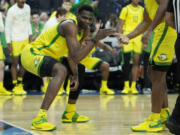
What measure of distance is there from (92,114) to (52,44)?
4.21 feet

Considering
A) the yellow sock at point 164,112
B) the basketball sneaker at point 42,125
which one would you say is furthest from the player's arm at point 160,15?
the basketball sneaker at point 42,125

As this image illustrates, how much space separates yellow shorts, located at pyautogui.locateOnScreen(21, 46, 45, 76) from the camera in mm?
4267

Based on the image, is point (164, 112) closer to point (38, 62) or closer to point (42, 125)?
point (42, 125)

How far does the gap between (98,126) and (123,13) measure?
4.58m

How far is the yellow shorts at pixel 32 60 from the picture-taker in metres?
4.27

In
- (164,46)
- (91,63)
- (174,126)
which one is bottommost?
(174,126)

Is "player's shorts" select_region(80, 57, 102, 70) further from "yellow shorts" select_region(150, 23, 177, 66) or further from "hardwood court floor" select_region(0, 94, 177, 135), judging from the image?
"yellow shorts" select_region(150, 23, 177, 66)

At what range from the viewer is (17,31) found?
845 cm

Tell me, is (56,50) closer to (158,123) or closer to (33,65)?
(33,65)

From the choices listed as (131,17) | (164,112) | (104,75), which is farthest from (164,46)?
(131,17)

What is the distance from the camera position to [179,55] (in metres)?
2.96

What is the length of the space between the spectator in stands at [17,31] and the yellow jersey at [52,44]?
3.90m

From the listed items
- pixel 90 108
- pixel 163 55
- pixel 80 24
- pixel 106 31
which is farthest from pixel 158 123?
pixel 90 108

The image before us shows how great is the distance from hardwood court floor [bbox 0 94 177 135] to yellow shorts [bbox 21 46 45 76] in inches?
23.7
